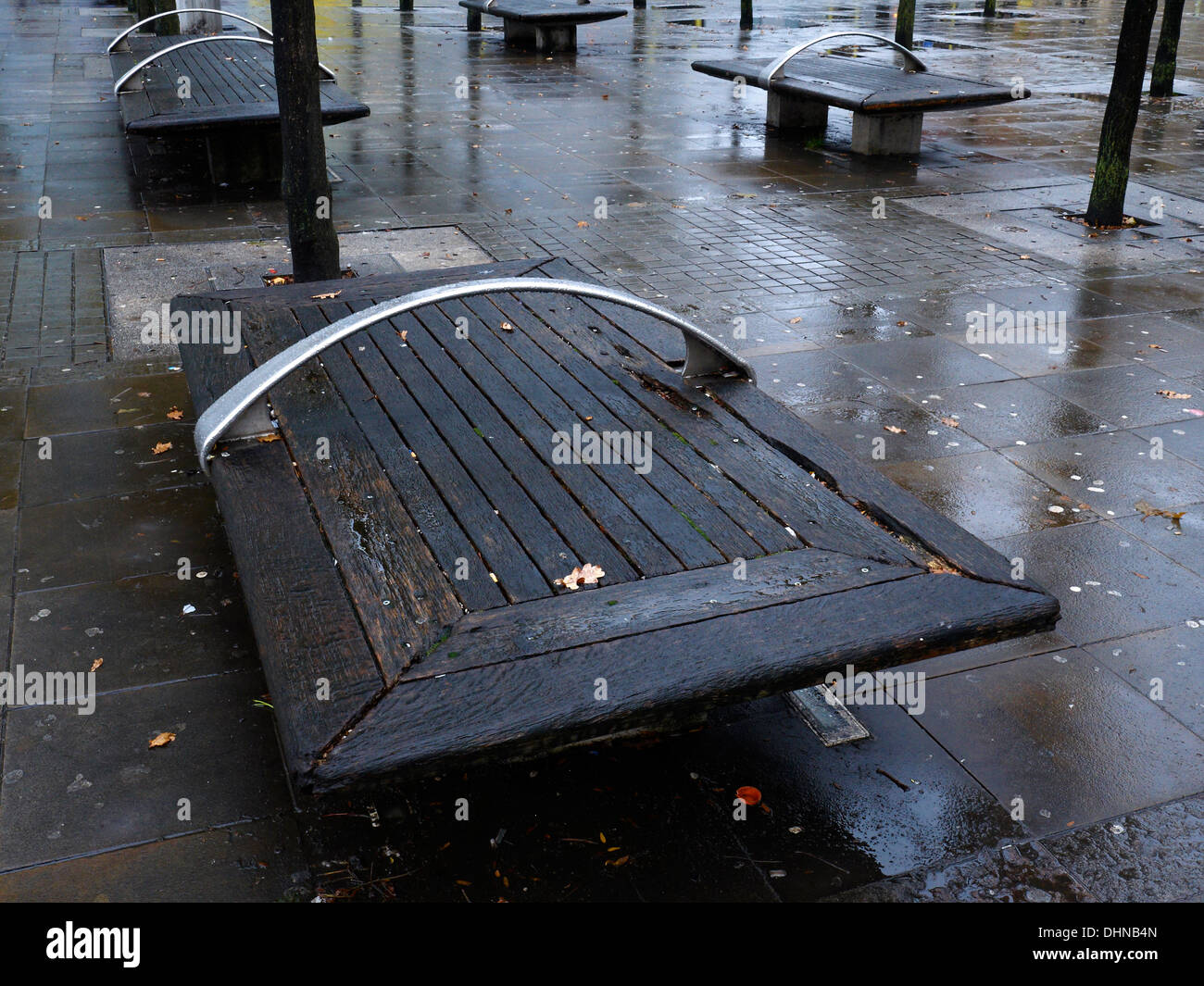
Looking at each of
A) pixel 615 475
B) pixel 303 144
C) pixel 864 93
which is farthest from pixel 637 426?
pixel 864 93

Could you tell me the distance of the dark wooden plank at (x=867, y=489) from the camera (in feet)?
9.80

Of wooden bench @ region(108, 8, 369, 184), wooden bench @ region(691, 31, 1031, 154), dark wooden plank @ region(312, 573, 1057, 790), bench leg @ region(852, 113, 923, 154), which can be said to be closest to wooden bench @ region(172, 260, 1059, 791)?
dark wooden plank @ region(312, 573, 1057, 790)

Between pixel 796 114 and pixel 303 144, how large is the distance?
7.04m

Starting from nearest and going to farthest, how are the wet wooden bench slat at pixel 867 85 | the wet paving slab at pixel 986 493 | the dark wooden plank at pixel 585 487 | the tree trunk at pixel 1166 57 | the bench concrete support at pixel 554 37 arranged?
the dark wooden plank at pixel 585 487
the wet paving slab at pixel 986 493
the wet wooden bench slat at pixel 867 85
the tree trunk at pixel 1166 57
the bench concrete support at pixel 554 37

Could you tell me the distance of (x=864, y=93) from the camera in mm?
10641

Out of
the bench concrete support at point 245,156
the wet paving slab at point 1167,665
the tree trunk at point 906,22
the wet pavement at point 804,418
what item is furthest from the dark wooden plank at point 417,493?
the tree trunk at point 906,22

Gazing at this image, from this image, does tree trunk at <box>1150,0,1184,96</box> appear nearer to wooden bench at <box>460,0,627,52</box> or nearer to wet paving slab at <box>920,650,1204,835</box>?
wooden bench at <box>460,0,627,52</box>

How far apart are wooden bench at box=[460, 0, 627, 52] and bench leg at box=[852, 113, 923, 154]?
662 centimetres

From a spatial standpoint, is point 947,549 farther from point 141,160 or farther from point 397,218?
point 141,160

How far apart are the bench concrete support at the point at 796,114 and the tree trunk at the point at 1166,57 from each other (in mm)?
4985

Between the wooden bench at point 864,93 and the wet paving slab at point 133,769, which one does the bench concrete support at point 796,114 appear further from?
the wet paving slab at point 133,769

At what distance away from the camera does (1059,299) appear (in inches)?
288

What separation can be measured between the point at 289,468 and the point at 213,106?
260 inches
